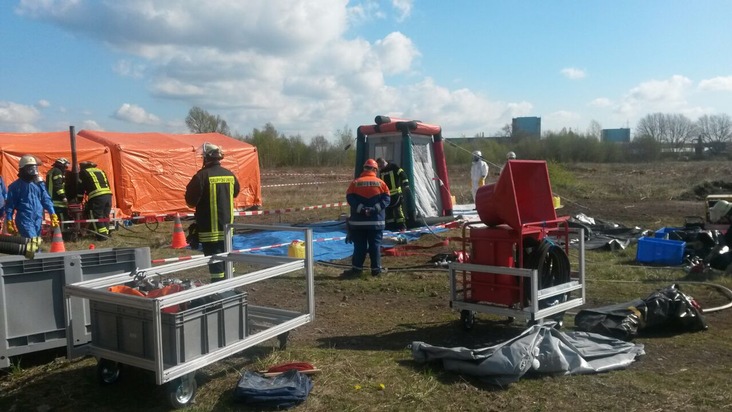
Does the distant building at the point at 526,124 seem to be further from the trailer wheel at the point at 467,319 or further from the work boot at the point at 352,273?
the trailer wheel at the point at 467,319

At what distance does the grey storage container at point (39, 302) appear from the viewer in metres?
4.84

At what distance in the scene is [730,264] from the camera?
928 centimetres

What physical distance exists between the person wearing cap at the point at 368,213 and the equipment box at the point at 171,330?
4628 mm

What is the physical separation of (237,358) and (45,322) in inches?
62.6

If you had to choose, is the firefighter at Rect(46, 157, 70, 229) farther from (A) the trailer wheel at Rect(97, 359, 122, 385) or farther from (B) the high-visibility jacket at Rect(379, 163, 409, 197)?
(A) the trailer wheel at Rect(97, 359, 122, 385)

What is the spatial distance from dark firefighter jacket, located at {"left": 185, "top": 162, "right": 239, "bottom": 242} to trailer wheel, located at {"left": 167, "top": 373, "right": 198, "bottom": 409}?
2.62 m

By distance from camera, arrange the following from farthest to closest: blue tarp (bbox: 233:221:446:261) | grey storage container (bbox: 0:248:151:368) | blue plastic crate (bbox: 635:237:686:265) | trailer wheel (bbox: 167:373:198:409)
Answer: blue tarp (bbox: 233:221:446:261) < blue plastic crate (bbox: 635:237:686:265) < grey storage container (bbox: 0:248:151:368) < trailer wheel (bbox: 167:373:198:409)

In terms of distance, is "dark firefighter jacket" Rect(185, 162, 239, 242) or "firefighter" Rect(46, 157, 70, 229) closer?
"dark firefighter jacket" Rect(185, 162, 239, 242)

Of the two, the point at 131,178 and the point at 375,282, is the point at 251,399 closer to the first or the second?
the point at 375,282

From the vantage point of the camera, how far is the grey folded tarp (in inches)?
191

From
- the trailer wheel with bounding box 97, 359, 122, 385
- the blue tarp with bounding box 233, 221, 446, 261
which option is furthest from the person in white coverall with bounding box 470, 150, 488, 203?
the trailer wheel with bounding box 97, 359, 122, 385

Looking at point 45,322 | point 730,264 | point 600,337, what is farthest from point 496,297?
point 730,264

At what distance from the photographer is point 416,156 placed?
1516 centimetres

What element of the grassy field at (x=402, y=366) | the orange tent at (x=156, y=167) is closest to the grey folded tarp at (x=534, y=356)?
the grassy field at (x=402, y=366)
